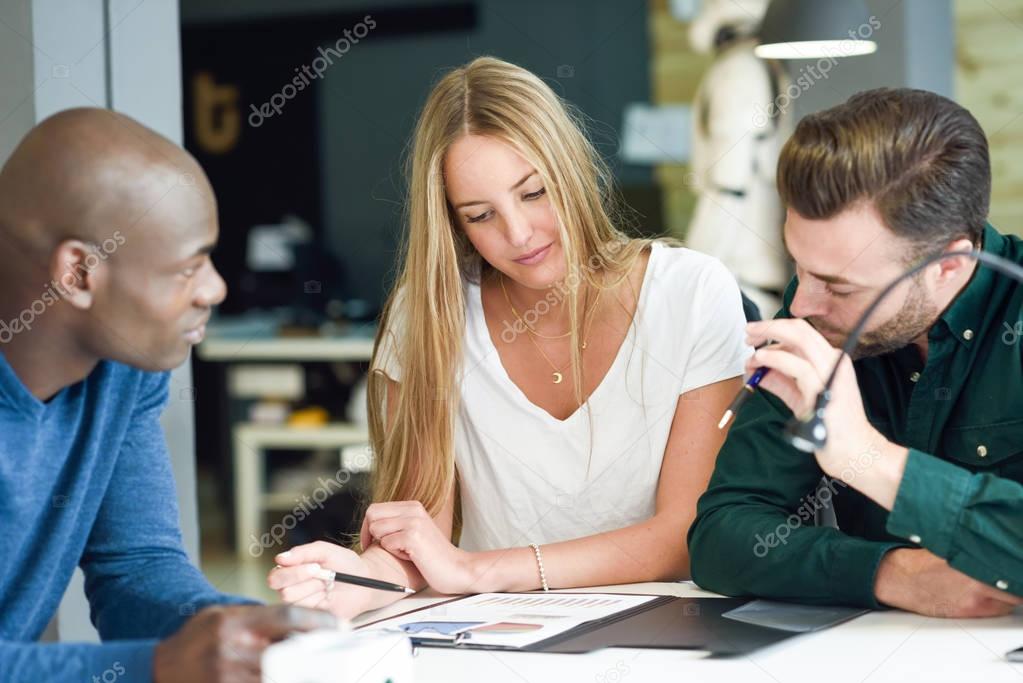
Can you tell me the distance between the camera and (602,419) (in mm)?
1911

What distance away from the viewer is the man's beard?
1.50 meters

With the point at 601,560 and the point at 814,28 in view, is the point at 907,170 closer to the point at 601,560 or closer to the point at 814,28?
the point at 601,560

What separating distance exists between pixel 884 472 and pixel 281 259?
451 centimetres

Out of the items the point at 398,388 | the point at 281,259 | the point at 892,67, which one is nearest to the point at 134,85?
the point at 398,388

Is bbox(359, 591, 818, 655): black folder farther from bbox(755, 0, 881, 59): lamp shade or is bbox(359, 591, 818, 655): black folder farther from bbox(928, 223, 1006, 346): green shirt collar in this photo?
bbox(755, 0, 881, 59): lamp shade

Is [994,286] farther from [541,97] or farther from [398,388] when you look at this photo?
[398,388]

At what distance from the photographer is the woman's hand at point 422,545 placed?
5.49 feet

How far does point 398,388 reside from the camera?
1.95 meters
